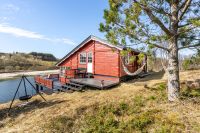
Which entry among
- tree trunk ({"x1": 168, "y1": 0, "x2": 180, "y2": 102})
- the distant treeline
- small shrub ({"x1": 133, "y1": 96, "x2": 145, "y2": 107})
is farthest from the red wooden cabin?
the distant treeline

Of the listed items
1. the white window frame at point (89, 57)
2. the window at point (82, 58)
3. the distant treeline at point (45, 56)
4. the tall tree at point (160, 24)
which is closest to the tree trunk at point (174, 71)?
the tall tree at point (160, 24)

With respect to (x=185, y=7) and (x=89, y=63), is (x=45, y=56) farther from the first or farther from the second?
(x=185, y=7)

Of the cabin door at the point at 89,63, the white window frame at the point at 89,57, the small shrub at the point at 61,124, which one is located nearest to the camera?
the small shrub at the point at 61,124

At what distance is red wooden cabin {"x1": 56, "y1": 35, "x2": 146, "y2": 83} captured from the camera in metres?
16.2

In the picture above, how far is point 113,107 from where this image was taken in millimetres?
8141

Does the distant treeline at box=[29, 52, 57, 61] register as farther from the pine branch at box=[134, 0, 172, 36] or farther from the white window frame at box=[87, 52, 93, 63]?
the pine branch at box=[134, 0, 172, 36]

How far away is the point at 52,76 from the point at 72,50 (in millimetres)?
6676

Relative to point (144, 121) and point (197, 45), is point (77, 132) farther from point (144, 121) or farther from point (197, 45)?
point (197, 45)

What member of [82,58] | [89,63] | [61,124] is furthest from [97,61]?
[61,124]

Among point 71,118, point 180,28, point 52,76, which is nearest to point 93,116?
point 71,118

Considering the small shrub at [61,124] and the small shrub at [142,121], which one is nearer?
the small shrub at [142,121]

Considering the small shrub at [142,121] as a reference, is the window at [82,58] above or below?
above

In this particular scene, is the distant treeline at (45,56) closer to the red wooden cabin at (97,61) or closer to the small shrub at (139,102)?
the red wooden cabin at (97,61)

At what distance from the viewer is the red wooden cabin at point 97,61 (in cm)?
1623
